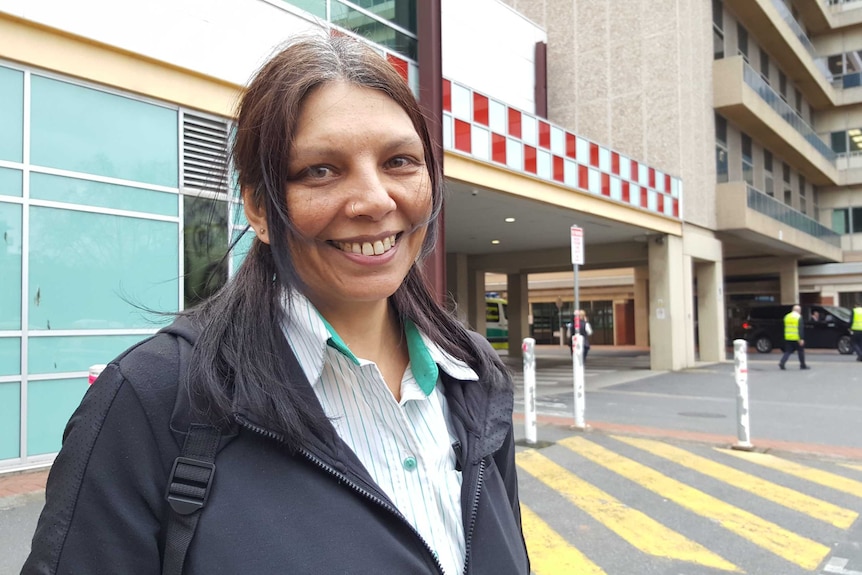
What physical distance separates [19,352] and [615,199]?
12393mm

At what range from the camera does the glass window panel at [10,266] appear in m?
5.71

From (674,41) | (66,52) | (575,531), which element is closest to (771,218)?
(674,41)

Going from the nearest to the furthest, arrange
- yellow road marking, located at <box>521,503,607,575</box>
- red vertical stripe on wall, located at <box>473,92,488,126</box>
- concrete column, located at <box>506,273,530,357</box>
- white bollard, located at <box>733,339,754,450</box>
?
yellow road marking, located at <box>521,503,607,575</box> → white bollard, located at <box>733,339,754,450</box> → red vertical stripe on wall, located at <box>473,92,488,126</box> → concrete column, located at <box>506,273,530,357</box>

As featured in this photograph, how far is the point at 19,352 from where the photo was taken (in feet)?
19.0

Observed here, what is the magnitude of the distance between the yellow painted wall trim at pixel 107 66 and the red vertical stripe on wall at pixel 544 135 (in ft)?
22.3

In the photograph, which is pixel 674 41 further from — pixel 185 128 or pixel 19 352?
pixel 19 352

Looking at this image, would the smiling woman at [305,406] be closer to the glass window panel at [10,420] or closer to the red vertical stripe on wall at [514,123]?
the glass window panel at [10,420]

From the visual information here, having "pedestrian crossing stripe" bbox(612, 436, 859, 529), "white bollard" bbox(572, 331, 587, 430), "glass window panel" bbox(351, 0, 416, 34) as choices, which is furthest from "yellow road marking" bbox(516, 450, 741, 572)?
"glass window panel" bbox(351, 0, 416, 34)

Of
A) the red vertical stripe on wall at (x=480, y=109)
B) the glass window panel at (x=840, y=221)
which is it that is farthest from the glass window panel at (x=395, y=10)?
the glass window panel at (x=840, y=221)

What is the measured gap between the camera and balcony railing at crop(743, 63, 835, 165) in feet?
65.4

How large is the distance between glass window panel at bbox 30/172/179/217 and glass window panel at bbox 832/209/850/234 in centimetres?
3613

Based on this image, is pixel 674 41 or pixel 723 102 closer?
pixel 674 41

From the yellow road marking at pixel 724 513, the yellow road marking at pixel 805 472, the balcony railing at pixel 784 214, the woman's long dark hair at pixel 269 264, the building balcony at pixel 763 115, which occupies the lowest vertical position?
the yellow road marking at pixel 805 472

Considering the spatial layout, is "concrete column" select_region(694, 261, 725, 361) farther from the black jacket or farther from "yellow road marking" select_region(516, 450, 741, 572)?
the black jacket
